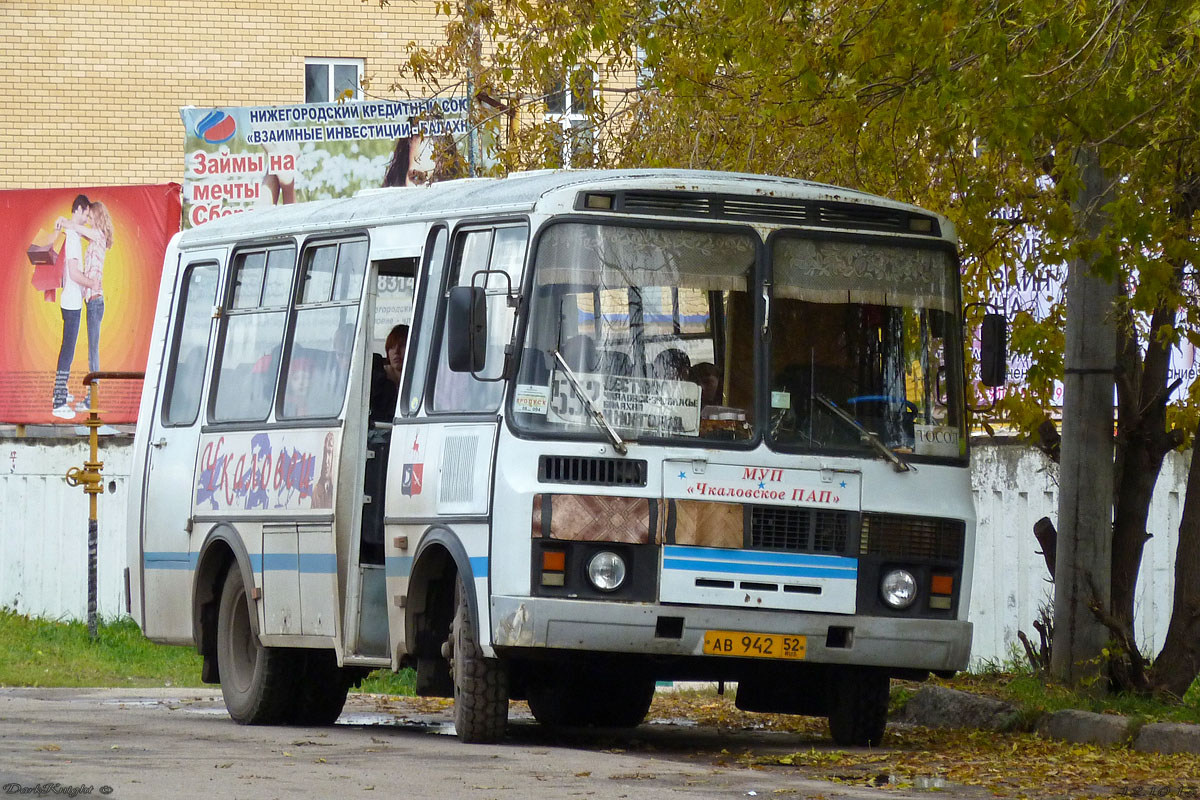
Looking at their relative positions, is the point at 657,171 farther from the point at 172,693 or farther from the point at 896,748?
the point at 172,693

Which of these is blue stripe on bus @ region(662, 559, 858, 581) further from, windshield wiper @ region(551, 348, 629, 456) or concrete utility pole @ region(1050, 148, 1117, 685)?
concrete utility pole @ region(1050, 148, 1117, 685)

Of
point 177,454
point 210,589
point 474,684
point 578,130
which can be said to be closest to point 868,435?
point 474,684

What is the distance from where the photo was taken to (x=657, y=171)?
11.0 metres

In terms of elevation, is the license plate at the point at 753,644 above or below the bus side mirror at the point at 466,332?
below

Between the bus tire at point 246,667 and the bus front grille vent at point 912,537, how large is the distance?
3995 millimetres

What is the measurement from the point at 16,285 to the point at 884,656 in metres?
16.9

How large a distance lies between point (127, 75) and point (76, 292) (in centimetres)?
692

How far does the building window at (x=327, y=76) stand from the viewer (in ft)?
103

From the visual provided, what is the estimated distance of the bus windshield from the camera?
10.3 metres

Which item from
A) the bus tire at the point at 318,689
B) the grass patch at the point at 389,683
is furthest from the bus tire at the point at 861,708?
the grass patch at the point at 389,683

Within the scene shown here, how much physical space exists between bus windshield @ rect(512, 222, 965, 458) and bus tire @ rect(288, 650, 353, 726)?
3.48 meters

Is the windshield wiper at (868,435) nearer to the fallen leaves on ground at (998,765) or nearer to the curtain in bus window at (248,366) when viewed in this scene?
the fallen leaves on ground at (998,765)

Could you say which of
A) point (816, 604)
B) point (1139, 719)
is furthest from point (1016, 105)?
point (1139, 719)

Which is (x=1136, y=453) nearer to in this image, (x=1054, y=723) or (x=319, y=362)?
(x=1054, y=723)
